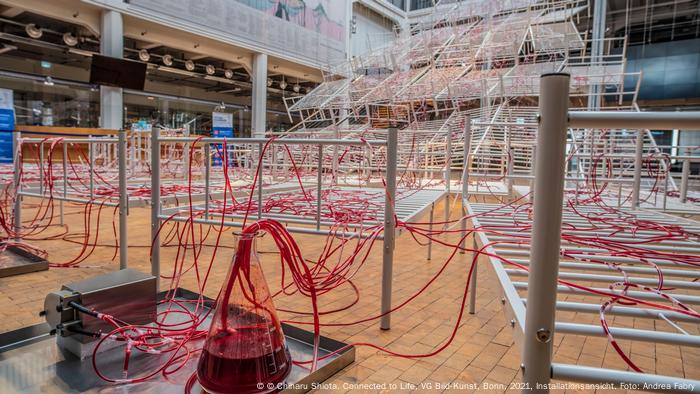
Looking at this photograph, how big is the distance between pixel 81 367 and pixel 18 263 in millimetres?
1728

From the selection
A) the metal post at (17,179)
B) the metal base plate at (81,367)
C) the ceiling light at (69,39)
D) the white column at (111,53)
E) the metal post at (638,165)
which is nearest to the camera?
the metal base plate at (81,367)

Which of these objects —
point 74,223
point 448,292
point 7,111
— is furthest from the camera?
point 7,111

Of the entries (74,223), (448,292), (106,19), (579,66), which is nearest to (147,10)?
(106,19)

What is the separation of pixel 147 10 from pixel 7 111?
3.55m

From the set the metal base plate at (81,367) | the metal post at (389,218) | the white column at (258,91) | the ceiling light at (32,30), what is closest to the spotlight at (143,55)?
the ceiling light at (32,30)

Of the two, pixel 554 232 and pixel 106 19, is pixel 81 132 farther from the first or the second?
pixel 554 232

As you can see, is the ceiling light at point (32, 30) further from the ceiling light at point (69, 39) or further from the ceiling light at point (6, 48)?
the ceiling light at point (6, 48)

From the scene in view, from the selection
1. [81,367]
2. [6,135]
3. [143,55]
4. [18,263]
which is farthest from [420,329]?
[143,55]

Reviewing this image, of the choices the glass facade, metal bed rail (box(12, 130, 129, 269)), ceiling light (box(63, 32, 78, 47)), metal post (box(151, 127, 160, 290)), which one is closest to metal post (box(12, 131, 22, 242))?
metal bed rail (box(12, 130, 129, 269))

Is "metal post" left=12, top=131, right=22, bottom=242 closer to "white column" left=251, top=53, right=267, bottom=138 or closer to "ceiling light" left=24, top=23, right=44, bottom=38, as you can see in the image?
"ceiling light" left=24, top=23, right=44, bottom=38

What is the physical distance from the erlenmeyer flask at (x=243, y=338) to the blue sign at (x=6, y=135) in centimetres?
842

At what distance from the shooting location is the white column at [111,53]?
9.15 metres

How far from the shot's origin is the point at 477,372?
4.96ft

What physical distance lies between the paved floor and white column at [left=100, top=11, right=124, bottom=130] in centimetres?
709
